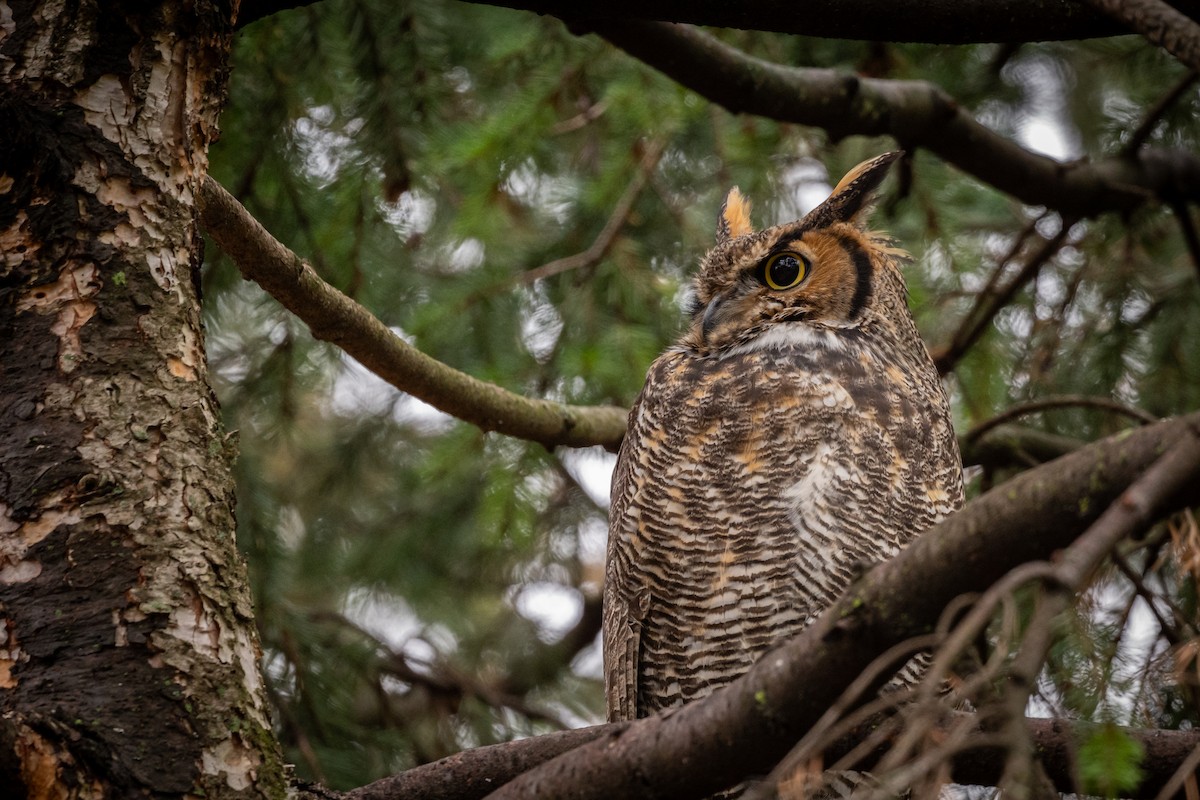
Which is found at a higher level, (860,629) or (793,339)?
A: (793,339)

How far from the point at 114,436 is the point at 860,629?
108 centimetres

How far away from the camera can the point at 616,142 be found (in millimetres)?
3670

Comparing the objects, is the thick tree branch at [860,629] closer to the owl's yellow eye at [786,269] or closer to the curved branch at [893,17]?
the curved branch at [893,17]

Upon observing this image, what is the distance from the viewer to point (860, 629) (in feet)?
4.09

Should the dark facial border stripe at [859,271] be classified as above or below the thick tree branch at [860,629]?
above

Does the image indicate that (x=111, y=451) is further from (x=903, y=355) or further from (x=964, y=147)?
(x=964, y=147)

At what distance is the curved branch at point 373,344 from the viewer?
2.09m

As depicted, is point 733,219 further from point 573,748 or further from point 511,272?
point 573,748

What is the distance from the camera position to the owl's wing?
8.38 feet

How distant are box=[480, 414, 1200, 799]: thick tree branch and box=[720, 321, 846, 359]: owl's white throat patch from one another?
55.5 inches

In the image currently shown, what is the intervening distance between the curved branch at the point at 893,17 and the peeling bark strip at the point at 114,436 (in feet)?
2.19

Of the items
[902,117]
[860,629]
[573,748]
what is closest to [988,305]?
[902,117]

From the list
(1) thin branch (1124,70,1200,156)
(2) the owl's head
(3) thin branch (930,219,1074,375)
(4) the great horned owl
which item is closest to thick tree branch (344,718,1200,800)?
(4) the great horned owl

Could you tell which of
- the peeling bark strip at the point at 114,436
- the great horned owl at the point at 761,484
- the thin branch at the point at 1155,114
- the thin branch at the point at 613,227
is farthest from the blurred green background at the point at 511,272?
the peeling bark strip at the point at 114,436
